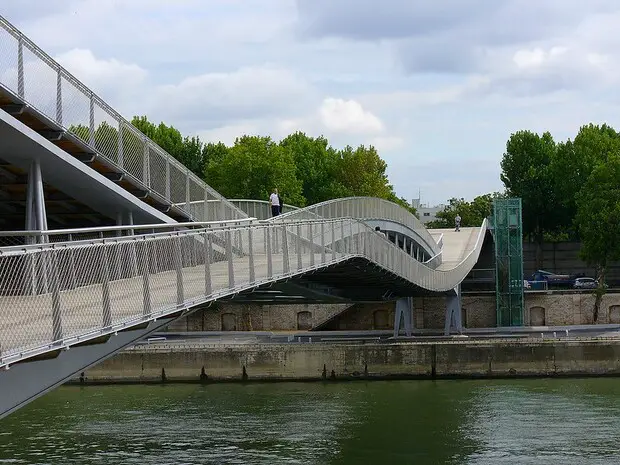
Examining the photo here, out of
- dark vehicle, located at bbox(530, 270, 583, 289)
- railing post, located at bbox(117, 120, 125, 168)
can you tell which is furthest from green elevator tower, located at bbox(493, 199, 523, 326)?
railing post, located at bbox(117, 120, 125, 168)

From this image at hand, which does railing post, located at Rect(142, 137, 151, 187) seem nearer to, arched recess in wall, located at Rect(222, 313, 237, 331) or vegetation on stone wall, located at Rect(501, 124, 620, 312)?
arched recess in wall, located at Rect(222, 313, 237, 331)

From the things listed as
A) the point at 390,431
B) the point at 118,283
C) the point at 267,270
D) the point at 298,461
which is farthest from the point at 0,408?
the point at 390,431

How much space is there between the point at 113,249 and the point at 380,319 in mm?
40471

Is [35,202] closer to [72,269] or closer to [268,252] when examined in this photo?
[268,252]

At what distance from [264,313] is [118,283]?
1546 inches

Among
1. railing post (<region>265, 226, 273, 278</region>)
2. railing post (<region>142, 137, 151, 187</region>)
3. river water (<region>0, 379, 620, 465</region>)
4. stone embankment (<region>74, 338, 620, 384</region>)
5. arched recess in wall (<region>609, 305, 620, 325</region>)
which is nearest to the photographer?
railing post (<region>265, 226, 273, 278</region>)

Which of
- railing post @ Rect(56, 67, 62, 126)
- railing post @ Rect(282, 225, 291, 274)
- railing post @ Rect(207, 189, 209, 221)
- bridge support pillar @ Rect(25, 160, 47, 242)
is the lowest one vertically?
railing post @ Rect(282, 225, 291, 274)

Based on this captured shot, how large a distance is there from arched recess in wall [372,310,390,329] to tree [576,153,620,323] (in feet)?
31.5

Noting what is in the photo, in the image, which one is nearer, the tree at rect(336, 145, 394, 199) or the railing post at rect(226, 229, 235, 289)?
the railing post at rect(226, 229, 235, 289)

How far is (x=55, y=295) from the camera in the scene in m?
14.0

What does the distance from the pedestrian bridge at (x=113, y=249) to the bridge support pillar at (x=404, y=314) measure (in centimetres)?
1261

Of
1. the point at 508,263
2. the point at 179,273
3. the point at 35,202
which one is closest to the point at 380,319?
the point at 508,263

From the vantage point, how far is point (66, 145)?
2247 cm

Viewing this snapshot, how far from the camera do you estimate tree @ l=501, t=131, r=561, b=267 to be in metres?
74.2
